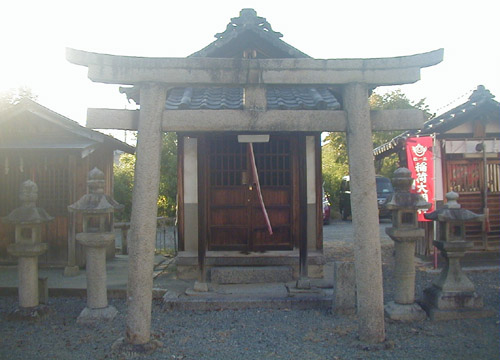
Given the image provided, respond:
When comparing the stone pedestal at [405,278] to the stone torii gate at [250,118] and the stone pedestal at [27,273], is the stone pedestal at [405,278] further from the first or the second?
the stone pedestal at [27,273]

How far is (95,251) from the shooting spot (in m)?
6.21

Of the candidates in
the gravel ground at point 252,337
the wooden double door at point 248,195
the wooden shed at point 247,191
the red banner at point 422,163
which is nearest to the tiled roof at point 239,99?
the wooden shed at point 247,191

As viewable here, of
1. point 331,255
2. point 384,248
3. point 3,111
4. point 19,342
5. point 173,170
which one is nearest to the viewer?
point 19,342

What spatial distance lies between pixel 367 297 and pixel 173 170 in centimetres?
1571

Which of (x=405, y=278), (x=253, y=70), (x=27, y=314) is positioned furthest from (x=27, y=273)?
(x=405, y=278)

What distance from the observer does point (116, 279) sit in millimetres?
8391

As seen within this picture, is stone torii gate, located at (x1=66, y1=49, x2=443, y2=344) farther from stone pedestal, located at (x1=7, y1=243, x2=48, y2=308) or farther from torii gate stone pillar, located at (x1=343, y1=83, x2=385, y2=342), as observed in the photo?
stone pedestal, located at (x1=7, y1=243, x2=48, y2=308)

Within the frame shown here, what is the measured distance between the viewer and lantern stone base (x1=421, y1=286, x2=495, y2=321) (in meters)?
6.07

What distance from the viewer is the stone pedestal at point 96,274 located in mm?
6148

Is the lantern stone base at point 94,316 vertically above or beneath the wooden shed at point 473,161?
beneath

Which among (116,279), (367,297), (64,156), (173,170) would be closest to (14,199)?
(64,156)

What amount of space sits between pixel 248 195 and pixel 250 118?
3820mm

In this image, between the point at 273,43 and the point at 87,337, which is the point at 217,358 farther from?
the point at 273,43

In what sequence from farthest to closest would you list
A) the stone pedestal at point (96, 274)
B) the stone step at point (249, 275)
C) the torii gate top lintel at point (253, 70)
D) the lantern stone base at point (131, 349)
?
the stone step at point (249, 275) → the stone pedestal at point (96, 274) → the torii gate top lintel at point (253, 70) → the lantern stone base at point (131, 349)
